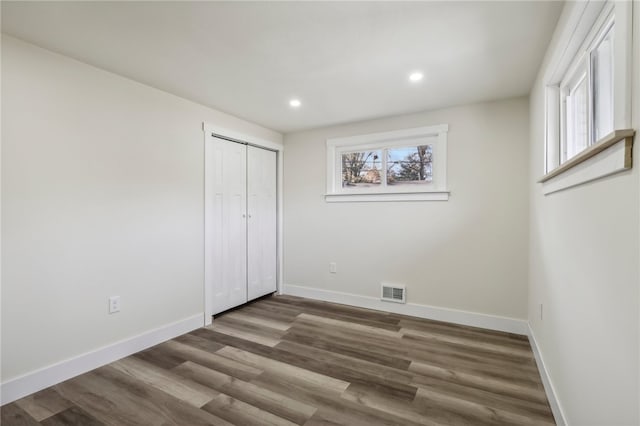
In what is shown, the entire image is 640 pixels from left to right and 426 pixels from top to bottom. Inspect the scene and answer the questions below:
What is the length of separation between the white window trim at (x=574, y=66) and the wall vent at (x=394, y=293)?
1.80 meters

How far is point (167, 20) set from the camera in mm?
1729

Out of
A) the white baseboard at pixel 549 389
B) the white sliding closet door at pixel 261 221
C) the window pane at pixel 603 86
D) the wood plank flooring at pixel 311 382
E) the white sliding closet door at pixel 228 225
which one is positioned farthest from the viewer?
the white sliding closet door at pixel 261 221

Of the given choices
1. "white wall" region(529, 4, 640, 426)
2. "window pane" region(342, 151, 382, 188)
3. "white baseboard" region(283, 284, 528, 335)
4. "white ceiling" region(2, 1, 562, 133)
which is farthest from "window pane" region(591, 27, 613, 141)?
"window pane" region(342, 151, 382, 188)

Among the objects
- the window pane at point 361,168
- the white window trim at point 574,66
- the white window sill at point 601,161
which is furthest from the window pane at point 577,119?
the window pane at point 361,168

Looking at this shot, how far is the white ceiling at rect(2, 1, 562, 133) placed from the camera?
5.40 ft

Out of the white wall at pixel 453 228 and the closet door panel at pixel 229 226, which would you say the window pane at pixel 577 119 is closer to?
the white wall at pixel 453 228

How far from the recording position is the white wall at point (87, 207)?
1.89 m

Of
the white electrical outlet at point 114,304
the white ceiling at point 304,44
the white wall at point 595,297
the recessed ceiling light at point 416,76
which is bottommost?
the white electrical outlet at point 114,304

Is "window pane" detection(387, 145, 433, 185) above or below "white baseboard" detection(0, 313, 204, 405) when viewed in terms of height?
above

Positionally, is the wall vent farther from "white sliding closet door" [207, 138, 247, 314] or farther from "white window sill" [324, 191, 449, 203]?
"white sliding closet door" [207, 138, 247, 314]

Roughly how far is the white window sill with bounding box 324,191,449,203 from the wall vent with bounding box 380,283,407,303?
3.24ft

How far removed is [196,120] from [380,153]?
2.05 m

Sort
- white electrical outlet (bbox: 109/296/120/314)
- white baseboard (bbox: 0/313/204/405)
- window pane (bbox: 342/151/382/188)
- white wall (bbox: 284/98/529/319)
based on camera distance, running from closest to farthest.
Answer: white baseboard (bbox: 0/313/204/405)
white electrical outlet (bbox: 109/296/120/314)
white wall (bbox: 284/98/529/319)
window pane (bbox: 342/151/382/188)

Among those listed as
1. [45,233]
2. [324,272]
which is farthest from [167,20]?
[324,272]
